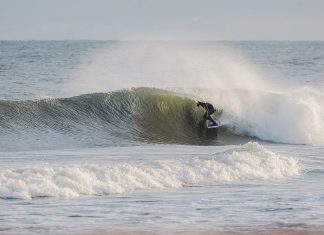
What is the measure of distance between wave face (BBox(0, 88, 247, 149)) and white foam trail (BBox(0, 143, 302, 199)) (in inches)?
179

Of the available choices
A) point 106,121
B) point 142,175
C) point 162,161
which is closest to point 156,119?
point 106,121

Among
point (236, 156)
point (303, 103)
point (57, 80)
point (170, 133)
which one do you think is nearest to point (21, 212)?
point (236, 156)

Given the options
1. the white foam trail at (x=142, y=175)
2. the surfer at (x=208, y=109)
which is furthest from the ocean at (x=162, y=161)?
the surfer at (x=208, y=109)

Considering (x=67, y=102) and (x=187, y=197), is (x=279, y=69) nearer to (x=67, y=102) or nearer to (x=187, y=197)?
(x=67, y=102)

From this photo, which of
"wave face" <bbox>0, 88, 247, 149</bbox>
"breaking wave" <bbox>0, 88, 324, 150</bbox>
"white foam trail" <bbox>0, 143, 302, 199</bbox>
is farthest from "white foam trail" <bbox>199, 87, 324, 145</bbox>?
"white foam trail" <bbox>0, 143, 302, 199</bbox>

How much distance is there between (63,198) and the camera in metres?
9.23

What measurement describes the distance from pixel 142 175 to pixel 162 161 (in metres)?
0.99

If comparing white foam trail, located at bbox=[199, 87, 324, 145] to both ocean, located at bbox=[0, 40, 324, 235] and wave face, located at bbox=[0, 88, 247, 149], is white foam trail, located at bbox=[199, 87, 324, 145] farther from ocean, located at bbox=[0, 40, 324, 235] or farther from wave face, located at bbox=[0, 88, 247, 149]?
wave face, located at bbox=[0, 88, 247, 149]

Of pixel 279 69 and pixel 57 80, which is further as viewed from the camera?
pixel 279 69

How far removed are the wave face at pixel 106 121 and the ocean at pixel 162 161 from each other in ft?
0.10

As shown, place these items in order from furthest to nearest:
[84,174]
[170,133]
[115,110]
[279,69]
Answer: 1. [279,69]
2. [115,110]
3. [170,133]
4. [84,174]

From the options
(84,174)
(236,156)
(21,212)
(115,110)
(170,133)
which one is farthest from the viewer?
(115,110)

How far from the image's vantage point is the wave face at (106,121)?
16328 mm

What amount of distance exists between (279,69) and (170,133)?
2871cm
